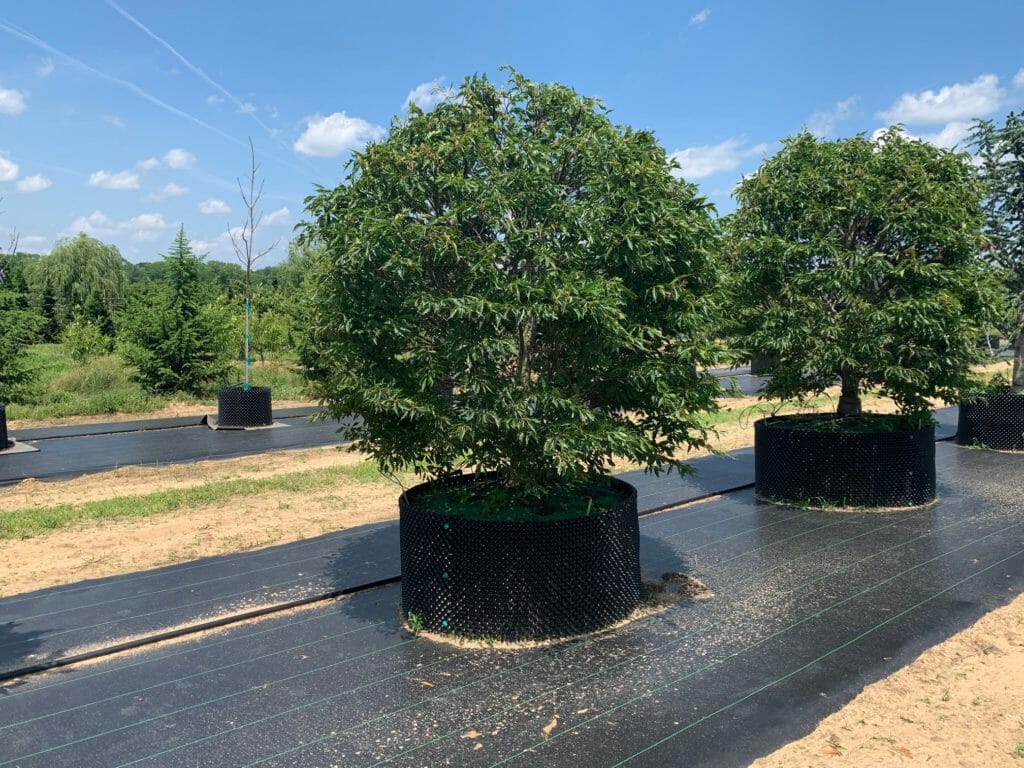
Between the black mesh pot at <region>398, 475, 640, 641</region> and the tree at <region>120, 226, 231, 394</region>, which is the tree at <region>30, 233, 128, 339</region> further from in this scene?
the black mesh pot at <region>398, 475, 640, 641</region>

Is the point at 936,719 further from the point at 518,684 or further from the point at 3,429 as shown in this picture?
the point at 3,429

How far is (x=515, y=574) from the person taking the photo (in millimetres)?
4875

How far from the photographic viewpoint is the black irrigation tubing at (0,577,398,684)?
183 inches

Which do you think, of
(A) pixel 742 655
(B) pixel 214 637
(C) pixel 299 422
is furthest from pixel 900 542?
(C) pixel 299 422

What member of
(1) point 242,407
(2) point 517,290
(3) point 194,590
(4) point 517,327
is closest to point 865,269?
(4) point 517,327

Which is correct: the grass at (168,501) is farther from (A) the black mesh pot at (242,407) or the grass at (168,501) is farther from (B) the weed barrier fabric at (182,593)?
(A) the black mesh pot at (242,407)

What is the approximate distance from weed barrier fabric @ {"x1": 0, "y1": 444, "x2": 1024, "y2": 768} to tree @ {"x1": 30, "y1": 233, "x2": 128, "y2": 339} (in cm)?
3794

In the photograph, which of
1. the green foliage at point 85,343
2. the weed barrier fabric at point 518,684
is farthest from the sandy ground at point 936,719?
the green foliage at point 85,343

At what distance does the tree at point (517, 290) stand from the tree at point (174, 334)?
16410 mm

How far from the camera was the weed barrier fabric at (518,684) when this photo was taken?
12.1 feet

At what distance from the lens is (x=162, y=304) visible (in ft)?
65.7

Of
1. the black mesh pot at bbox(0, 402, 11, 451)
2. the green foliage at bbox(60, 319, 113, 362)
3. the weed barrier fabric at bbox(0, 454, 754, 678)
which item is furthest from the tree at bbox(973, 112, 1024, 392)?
the green foliage at bbox(60, 319, 113, 362)

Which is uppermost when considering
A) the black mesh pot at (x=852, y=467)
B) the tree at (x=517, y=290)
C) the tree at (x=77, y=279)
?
the tree at (x=77, y=279)

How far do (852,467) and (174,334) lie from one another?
17.2 metres
